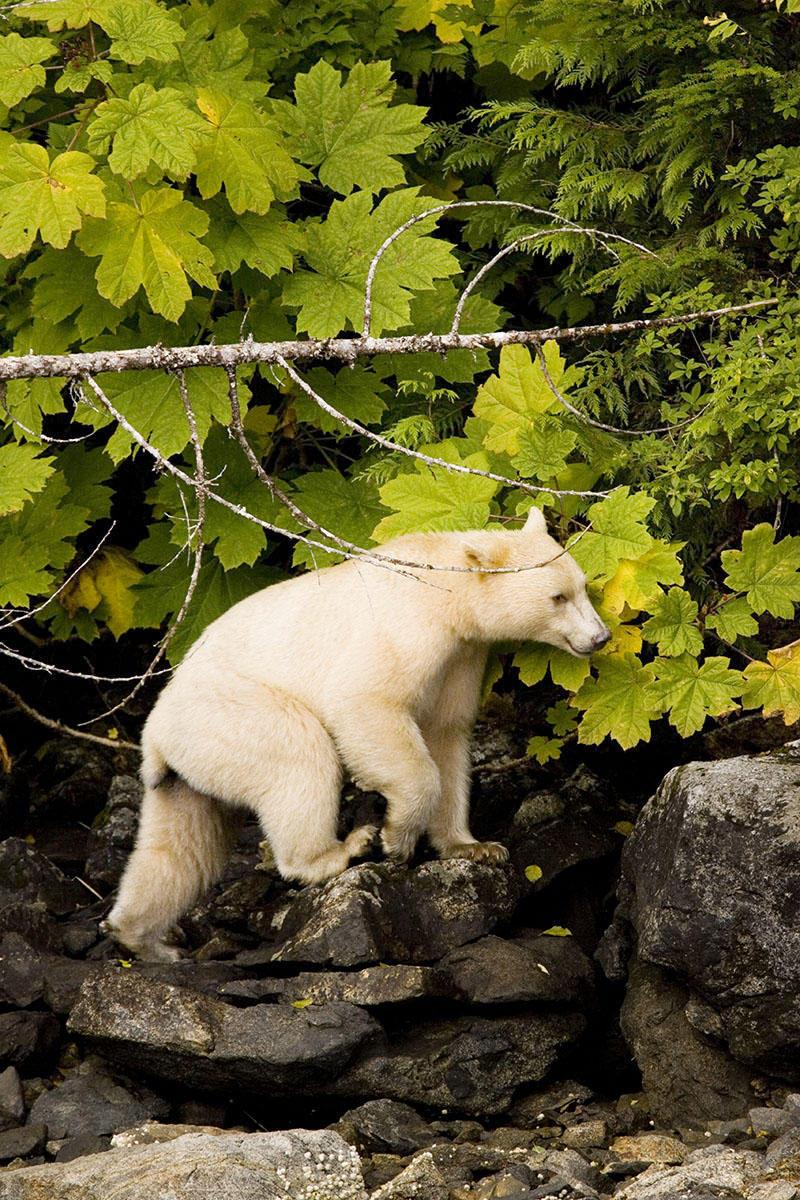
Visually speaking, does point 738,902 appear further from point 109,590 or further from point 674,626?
point 109,590

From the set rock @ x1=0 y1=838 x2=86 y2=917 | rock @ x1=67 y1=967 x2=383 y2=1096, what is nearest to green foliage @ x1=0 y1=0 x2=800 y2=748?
rock @ x1=0 y1=838 x2=86 y2=917

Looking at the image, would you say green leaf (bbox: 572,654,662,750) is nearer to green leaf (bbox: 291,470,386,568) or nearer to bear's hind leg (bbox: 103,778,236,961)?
green leaf (bbox: 291,470,386,568)

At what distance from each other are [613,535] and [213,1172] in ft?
8.96

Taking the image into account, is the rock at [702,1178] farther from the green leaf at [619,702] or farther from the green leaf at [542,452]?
the green leaf at [542,452]

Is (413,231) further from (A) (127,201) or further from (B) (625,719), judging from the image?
(B) (625,719)

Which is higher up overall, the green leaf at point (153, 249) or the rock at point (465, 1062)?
the green leaf at point (153, 249)

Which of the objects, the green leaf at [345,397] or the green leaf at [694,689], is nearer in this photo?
the green leaf at [694,689]

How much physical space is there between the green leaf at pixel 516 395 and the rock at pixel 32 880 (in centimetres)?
290

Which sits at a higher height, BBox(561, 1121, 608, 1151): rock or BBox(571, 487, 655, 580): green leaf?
BBox(571, 487, 655, 580): green leaf

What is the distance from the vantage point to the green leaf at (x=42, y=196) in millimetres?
4801

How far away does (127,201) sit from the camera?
5.25 m

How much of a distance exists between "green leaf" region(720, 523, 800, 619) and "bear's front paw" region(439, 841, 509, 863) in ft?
4.78

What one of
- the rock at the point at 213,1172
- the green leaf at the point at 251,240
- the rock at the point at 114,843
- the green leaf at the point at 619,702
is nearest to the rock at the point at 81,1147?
the rock at the point at 213,1172

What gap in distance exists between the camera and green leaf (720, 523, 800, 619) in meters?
4.96
